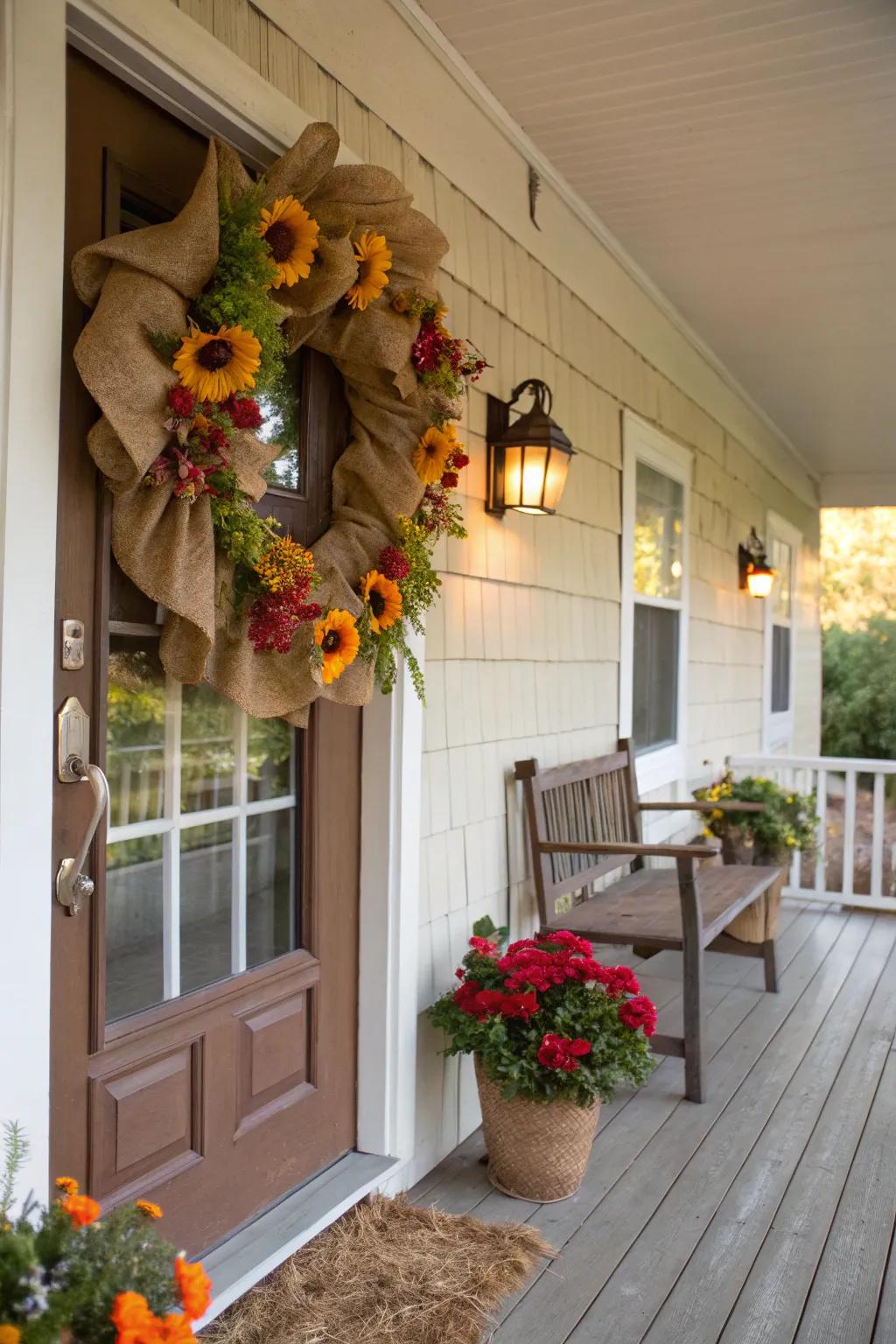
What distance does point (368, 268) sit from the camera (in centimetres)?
217

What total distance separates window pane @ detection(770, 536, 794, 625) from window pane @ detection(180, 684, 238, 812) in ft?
19.9

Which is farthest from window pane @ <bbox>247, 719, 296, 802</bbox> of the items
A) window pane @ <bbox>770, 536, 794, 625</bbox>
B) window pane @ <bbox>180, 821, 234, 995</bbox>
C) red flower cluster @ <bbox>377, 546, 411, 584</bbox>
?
window pane @ <bbox>770, 536, 794, 625</bbox>

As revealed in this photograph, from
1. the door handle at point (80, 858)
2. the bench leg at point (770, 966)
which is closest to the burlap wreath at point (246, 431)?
the door handle at point (80, 858)

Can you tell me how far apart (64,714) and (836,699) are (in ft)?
52.5

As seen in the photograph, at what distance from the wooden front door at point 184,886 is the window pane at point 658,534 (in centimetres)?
242

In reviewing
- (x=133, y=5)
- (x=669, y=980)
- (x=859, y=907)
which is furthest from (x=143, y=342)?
(x=859, y=907)

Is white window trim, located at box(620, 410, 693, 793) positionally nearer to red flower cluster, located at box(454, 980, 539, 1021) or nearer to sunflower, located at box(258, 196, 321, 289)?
red flower cluster, located at box(454, 980, 539, 1021)

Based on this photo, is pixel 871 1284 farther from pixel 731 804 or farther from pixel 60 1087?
pixel 731 804

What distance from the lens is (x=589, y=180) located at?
11.9 ft

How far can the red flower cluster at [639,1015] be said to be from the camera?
260 cm

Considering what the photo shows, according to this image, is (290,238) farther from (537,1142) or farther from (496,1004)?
(537,1142)

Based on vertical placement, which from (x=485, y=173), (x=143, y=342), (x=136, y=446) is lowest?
(x=136, y=446)

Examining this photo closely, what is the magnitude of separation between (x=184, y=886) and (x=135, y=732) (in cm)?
33

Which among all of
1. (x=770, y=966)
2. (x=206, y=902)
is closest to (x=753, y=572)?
(x=770, y=966)
